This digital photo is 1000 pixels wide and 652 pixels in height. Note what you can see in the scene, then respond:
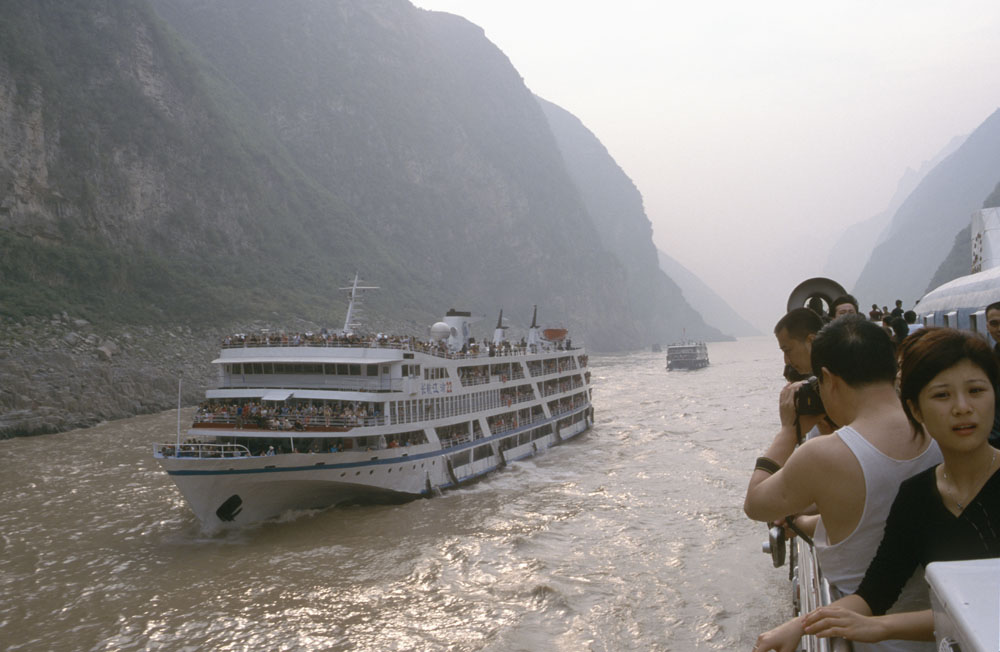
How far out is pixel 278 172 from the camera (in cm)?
10431

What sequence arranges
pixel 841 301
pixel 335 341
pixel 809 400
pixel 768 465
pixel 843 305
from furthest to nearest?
pixel 335 341 < pixel 841 301 < pixel 843 305 < pixel 809 400 < pixel 768 465

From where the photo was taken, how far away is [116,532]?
67.9 ft

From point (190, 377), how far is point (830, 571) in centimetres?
5825

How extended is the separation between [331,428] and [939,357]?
66.2 feet

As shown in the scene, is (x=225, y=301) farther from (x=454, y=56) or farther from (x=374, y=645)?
(x=454, y=56)

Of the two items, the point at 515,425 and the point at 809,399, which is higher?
the point at 809,399

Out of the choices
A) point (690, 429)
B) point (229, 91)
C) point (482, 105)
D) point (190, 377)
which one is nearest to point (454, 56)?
point (482, 105)

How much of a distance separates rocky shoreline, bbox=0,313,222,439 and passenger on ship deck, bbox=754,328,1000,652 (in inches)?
1845

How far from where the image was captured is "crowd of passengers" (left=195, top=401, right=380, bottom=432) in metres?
21.4

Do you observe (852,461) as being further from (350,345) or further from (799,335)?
(350,345)

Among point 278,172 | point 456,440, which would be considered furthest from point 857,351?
point 278,172

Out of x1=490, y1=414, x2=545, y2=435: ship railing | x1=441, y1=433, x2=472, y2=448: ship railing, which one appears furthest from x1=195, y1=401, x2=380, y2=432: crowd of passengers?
x1=490, y1=414, x2=545, y2=435: ship railing

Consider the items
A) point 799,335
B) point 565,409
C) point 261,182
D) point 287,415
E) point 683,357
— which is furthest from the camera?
point 261,182

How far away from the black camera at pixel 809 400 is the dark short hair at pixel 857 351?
2.15 ft
